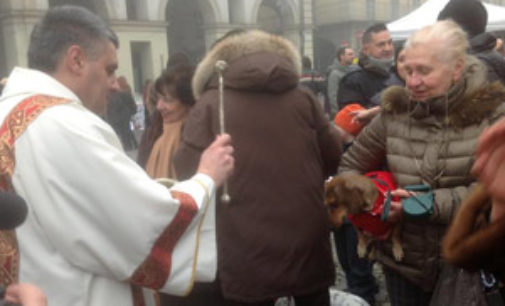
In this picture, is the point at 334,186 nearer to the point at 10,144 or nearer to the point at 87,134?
the point at 87,134

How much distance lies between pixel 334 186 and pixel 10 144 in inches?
50.9

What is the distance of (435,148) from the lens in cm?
205

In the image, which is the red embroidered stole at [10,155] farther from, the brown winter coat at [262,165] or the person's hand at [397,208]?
the person's hand at [397,208]

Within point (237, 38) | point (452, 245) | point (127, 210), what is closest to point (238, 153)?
point (237, 38)

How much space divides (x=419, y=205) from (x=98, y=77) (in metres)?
1.26

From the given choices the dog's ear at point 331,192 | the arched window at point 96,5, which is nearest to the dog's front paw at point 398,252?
the dog's ear at point 331,192

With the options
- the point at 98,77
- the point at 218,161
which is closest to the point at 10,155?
the point at 98,77

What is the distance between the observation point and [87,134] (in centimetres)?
156

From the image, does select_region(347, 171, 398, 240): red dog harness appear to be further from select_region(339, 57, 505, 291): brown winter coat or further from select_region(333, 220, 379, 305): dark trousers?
select_region(333, 220, 379, 305): dark trousers

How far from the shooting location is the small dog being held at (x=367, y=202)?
2133 millimetres

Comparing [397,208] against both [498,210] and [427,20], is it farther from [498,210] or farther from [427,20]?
[427,20]

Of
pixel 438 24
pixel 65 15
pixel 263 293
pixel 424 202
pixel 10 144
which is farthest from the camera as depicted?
pixel 263 293

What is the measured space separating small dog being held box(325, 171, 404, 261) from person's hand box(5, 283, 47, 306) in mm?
1349

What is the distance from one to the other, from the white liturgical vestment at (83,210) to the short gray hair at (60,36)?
6cm
